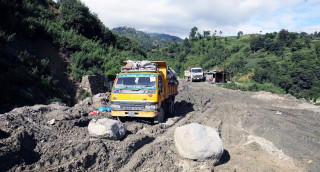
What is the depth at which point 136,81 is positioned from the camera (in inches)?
331

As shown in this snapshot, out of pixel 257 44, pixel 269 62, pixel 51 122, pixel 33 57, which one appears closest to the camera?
pixel 51 122

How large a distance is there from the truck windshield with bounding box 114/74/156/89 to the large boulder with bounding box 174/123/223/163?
2982 mm

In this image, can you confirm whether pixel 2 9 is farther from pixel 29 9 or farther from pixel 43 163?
pixel 43 163

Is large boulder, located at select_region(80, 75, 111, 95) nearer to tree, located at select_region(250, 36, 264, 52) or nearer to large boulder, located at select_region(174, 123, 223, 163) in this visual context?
large boulder, located at select_region(174, 123, 223, 163)

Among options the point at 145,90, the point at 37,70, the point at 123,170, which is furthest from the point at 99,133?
the point at 37,70

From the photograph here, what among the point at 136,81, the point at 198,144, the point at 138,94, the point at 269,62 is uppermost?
the point at 269,62

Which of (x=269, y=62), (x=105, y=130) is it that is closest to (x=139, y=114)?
(x=105, y=130)

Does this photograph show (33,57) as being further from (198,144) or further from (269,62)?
(269,62)

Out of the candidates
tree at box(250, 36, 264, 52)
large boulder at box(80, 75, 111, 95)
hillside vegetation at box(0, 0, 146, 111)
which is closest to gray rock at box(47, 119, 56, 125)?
hillside vegetation at box(0, 0, 146, 111)

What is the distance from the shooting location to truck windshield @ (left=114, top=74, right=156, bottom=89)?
820 centimetres

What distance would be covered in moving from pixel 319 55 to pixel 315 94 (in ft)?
66.2

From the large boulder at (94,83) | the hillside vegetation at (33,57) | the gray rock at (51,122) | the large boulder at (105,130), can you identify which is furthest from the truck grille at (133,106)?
the large boulder at (94,83)

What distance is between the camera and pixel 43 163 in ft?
14.5

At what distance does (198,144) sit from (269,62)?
59992 millimetres
